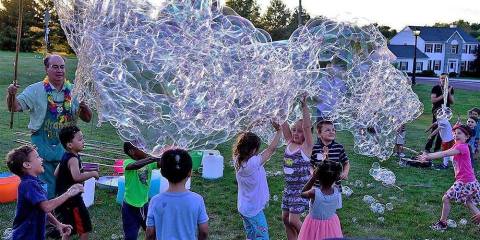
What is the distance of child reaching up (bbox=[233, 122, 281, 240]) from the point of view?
14.8 feet

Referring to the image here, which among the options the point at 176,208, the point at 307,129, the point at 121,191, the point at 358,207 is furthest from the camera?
the point at 358,207

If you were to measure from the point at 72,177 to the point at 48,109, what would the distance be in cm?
89

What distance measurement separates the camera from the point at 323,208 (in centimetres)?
426

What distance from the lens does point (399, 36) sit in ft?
241

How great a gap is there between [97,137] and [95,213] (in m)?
6.27

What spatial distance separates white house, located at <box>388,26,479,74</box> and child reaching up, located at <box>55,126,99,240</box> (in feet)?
224

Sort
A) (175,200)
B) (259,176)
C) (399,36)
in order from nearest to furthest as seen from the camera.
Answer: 1. (175,200)
2. (259,176)
3. (399,36)

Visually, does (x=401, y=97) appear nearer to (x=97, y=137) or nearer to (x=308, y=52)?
(x=308, y=52)

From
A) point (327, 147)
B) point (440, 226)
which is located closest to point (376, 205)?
point (440, 226)

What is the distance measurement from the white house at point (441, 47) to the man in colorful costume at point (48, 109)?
6790 cm

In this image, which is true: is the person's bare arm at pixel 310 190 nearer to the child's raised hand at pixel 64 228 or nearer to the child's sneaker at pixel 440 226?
the child's raised hand at pixel 64 228

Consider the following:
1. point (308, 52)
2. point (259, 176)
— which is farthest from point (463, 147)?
point (259, 176)

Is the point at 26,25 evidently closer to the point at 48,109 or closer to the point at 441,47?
the point at 48,109

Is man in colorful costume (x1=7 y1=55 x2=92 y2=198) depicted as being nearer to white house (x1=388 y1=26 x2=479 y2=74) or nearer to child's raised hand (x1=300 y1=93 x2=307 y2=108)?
child's raised hand (x1=300 y1=93 x2=307 y2=108)
